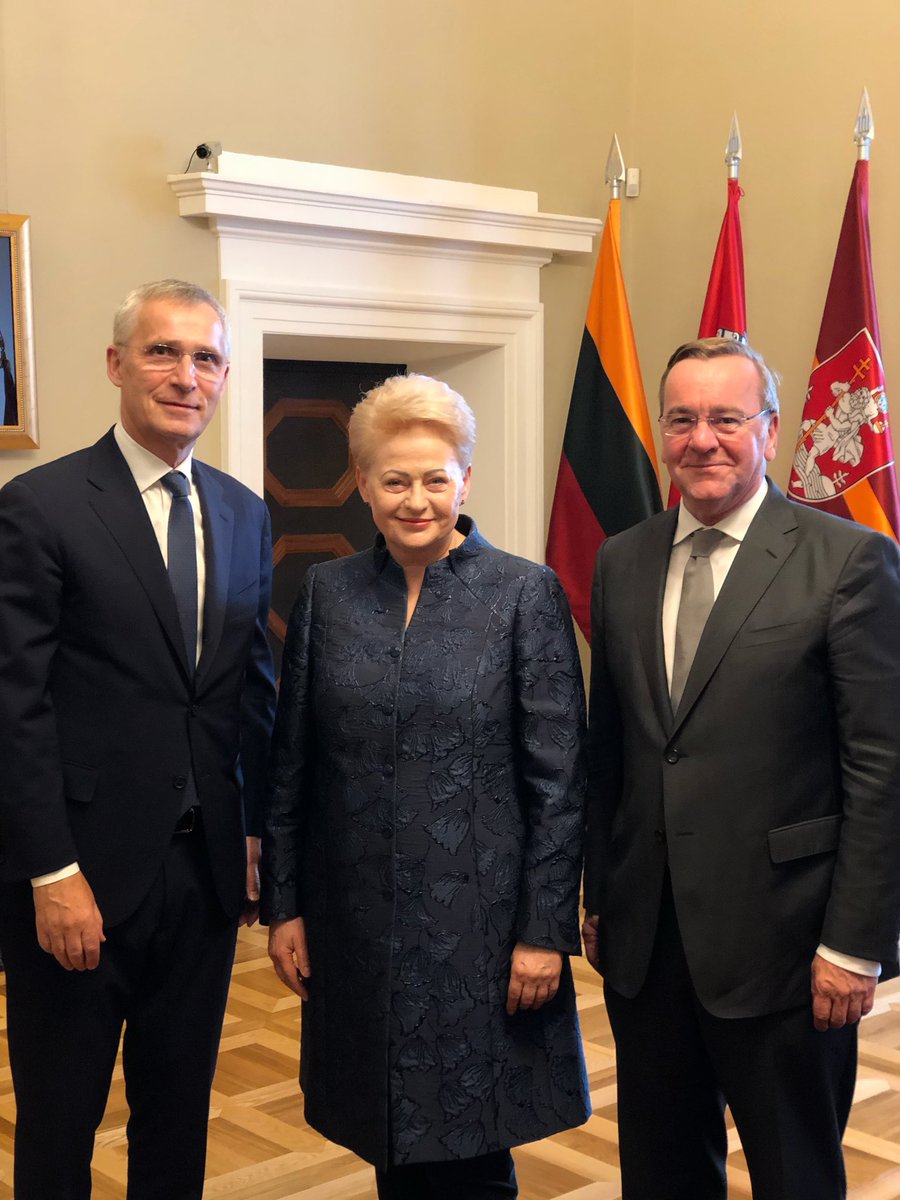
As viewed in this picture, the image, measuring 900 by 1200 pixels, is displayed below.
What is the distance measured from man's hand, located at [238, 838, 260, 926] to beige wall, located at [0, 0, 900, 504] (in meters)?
2.08

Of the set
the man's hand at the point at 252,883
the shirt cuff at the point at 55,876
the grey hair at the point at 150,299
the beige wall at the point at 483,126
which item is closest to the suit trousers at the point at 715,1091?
the man's hand at the point at 252,883

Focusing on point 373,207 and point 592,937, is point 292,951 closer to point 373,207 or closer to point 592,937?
point 592,937

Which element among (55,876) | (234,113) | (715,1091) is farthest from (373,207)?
(715,1091)

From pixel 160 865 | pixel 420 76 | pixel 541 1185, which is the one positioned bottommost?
pixel 541 1185

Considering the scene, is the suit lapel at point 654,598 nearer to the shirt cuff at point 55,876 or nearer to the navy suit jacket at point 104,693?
the navy suit jacket at point 104,693

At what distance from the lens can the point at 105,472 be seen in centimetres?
214

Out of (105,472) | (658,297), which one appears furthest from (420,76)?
(105,472)

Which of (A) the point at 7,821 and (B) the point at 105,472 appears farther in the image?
(B) the point at 105,472

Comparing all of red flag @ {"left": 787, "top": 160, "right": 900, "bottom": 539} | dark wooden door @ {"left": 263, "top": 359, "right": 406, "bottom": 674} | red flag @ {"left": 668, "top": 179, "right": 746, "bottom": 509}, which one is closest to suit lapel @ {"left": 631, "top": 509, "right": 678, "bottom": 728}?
red flag @ {"left": 787, "top": 160, "right": 900, "bottom": 539}

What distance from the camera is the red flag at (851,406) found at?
4.32 m

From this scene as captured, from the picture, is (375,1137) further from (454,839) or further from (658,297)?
(658,297)

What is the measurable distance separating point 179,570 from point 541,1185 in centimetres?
150

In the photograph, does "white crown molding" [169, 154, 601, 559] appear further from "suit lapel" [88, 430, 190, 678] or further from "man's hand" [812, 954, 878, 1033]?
"man's hand" [812, 954, 878, 1033]

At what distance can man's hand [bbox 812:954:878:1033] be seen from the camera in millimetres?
1934
